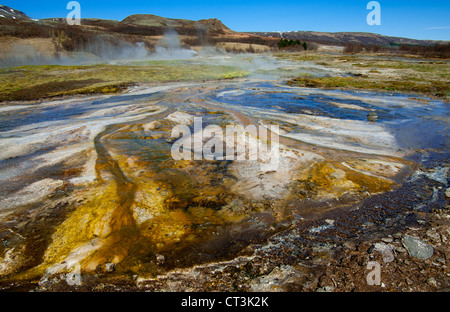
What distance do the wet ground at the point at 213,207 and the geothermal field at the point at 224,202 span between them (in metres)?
0.02

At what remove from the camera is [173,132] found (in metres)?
7.50

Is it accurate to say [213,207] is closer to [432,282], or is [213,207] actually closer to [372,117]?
[432,282]

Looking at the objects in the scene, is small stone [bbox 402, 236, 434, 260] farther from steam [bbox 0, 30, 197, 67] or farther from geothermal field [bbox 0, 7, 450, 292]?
steam [bbox 0, 30, 197, 67]

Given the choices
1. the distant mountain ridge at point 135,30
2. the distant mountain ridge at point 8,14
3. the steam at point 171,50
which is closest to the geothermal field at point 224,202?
the distant mountain ridge at point 135,30

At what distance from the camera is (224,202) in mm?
3986

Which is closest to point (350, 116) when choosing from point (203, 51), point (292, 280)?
point (292, 280)

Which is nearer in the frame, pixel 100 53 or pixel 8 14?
pixel 100 53

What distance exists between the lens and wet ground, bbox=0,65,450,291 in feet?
8.53

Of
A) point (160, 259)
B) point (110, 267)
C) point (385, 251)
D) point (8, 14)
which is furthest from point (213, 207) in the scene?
point (8, 14)

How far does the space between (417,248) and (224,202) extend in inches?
99.3

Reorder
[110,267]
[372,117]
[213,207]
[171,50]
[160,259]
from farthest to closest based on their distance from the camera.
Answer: [171,50] → [372,117] → [213,207] → [160,259] → [110,267]

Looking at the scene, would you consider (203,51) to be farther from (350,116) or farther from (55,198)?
(55,198)

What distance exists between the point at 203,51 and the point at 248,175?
6846 centimetres

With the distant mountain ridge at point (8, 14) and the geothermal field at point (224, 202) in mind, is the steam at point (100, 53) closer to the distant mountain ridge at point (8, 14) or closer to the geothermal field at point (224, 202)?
the geothermal field at point (224, 202)
